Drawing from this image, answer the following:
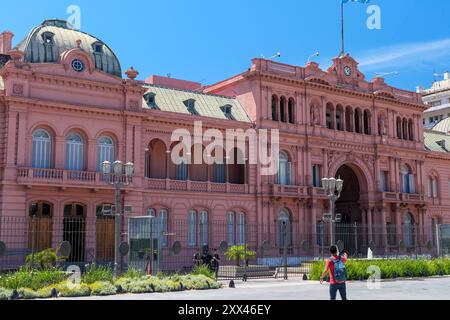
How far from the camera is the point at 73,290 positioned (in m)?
22.8

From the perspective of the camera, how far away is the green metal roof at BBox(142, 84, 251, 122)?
4522cm

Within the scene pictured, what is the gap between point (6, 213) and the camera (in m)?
35.5

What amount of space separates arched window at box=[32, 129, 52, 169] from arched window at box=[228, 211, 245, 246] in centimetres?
1424

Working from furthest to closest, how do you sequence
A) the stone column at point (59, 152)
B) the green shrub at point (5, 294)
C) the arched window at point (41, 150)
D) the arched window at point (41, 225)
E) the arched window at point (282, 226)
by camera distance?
the arched window at point (282, 226) < the stone column at point (59, 152) < the arched window at point (41, 150) < the arched window at point (41, 225) < the green shrub at point (5, 294)

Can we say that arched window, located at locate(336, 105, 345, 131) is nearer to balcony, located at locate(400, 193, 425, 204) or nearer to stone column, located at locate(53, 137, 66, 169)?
balcony, located at locate(400, 193, 425, 204)

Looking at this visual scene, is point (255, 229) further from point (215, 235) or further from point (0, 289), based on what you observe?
point (0, 289)

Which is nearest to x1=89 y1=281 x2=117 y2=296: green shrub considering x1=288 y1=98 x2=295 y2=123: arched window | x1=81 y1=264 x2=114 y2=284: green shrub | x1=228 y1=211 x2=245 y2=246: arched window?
x1=81 y1=264 x2=114 y2=284: green shrub

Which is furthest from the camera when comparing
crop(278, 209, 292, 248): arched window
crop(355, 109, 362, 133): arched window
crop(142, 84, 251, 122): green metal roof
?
crop(355, 109, 362, 133): arched window

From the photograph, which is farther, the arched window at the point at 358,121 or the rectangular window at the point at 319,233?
the arched window at the point at 358,121

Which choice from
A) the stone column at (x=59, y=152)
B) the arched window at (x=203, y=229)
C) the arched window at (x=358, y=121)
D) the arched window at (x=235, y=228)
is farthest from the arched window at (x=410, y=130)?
the stone column at (x=59, y=152)

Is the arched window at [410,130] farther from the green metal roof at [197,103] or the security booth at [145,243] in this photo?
the security booth at [145,243]

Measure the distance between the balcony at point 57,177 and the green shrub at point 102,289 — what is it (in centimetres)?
1423

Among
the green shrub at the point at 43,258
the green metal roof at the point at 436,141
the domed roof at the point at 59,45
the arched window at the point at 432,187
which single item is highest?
the domed roof at the point at 59,45

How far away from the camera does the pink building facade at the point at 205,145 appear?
123 ft
